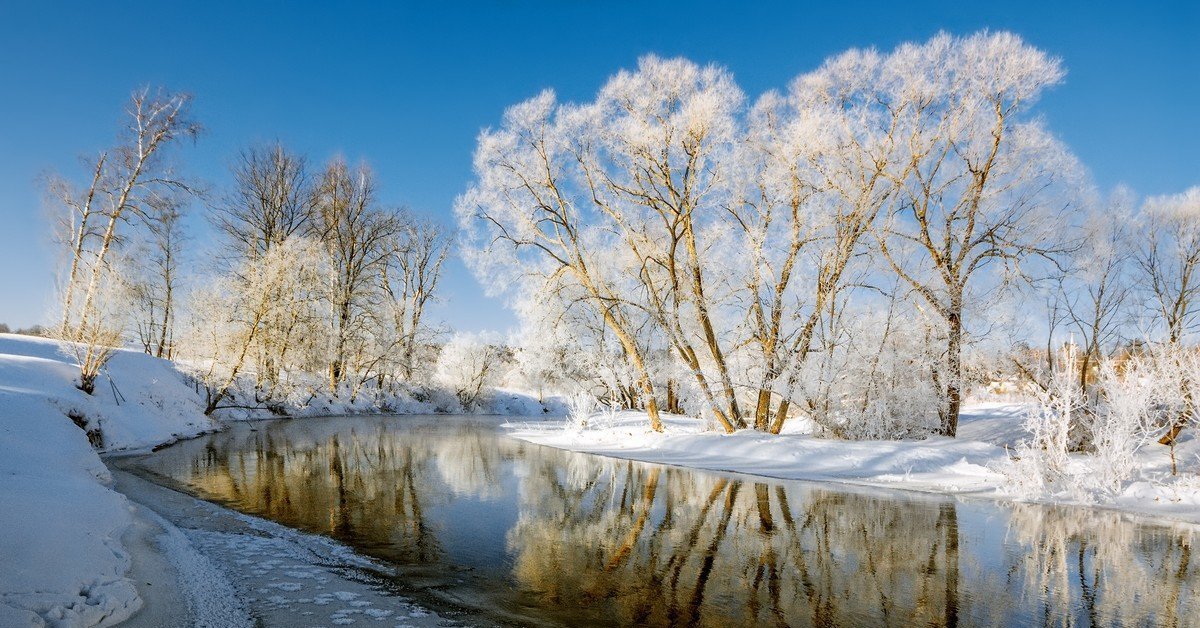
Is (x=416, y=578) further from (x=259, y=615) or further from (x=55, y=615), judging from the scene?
(x=55, y=615)

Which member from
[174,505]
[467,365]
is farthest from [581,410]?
[467,365]

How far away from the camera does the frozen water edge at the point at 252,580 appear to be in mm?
4328

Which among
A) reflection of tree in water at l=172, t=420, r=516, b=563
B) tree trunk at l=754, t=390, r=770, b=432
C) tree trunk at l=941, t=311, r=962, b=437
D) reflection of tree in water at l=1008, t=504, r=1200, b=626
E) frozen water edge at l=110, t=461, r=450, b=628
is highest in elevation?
tree trunk at l=941, t=311, r=962, b=437

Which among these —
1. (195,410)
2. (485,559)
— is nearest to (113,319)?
(195,410)

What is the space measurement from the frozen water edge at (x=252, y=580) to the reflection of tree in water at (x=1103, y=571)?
5.21m

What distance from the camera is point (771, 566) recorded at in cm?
598

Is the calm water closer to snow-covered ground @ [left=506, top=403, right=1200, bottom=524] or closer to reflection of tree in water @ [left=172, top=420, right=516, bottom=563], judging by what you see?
reflection of tree in water @ [left=172, top=420, right=516, bottom=563]

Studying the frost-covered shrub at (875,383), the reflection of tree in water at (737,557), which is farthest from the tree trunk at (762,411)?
the reflection of tree in water at (737,557)

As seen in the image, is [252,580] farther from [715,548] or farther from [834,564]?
[834,564]

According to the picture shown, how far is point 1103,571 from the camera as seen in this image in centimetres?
609

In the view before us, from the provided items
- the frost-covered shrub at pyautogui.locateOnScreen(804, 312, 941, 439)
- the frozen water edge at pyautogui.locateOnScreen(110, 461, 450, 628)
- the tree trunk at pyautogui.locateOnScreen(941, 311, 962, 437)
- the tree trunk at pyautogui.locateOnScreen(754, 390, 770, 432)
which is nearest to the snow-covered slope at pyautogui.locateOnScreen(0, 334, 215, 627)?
the frozen water edge at pyautogui.locateOnScreen(110, 461, 450, 628)

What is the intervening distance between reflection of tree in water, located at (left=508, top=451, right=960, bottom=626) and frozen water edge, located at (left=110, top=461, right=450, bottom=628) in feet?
4.51

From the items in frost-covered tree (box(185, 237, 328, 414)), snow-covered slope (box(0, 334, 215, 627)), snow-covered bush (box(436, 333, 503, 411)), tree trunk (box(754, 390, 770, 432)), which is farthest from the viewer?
snow-covered bush (box(436, 333, 503, 411))

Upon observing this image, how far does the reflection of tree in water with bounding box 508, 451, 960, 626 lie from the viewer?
15.9ft
